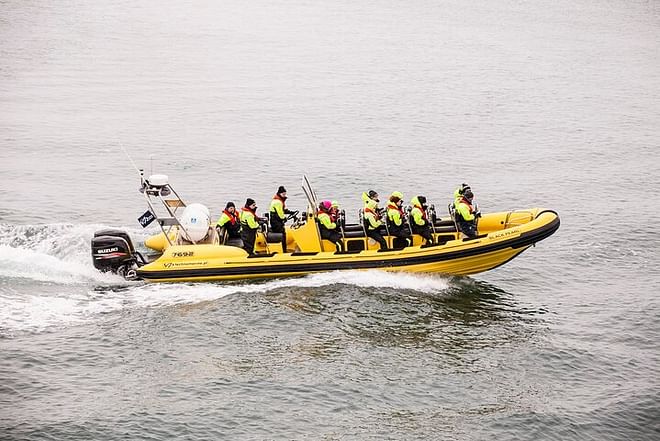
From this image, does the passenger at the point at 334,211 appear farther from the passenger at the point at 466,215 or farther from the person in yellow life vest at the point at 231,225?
the passenger at the point at 466,215

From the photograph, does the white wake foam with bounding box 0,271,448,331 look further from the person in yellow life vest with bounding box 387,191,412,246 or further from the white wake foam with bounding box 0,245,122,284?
the person in yellow life vest with bounding box 387,191,412,246

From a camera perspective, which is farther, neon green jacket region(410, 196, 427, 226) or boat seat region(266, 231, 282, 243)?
boat seat region(266, 231, 282, 243)

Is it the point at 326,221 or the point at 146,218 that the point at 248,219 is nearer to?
the point at 326,221

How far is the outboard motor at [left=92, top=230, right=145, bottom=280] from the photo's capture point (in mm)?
20109

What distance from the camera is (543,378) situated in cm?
1772

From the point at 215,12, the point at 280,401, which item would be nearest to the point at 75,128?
the point at 280,401

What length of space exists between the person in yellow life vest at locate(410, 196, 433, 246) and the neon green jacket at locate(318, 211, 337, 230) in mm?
1809

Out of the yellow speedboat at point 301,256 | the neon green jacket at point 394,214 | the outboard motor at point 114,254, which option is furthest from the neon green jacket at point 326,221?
the outboard motor at point 114,254

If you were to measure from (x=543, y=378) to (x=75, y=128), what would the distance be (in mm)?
25347

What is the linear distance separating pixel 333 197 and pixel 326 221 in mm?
9238

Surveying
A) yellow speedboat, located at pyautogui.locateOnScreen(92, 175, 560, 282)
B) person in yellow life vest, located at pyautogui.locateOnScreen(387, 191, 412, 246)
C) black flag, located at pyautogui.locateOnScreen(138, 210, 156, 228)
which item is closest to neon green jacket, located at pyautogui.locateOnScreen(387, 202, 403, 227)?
person in yellow life vest, located at pyautogui.locateOnScreen(387, 191, 412, 246)

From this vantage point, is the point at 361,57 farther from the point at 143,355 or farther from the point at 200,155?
the point at 143,355

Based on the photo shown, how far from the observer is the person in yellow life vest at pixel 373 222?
2028cm

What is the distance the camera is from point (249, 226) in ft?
66.7
